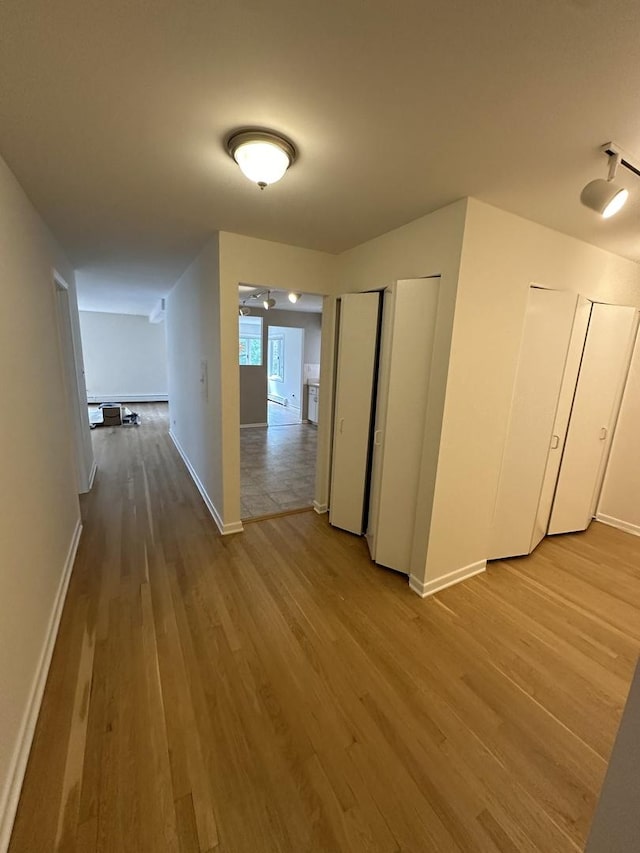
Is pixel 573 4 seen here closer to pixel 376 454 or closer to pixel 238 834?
pixel 376 454

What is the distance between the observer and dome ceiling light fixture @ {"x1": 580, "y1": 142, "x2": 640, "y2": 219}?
4.70ft

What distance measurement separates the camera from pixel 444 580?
2420 mm

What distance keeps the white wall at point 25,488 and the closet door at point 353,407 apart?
2.09 m

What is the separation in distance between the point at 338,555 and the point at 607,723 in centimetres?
173

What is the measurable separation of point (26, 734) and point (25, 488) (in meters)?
1.01

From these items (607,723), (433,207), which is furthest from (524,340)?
(607,723)

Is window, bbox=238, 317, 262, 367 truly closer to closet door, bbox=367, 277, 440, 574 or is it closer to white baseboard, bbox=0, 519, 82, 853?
closet door, bbox=367, 277, 440, 574

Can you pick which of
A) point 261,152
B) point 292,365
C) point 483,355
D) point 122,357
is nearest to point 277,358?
point 292,365

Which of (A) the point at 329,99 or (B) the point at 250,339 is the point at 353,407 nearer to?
(A) the point at 329,99

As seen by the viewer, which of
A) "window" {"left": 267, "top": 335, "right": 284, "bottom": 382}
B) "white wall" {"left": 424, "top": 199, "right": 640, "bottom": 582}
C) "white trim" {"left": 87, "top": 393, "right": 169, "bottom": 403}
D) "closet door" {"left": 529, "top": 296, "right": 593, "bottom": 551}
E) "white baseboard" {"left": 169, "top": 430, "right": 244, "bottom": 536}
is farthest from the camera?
"window" {"left": 267, "top": 335, "right": 284, "bottom": 382}

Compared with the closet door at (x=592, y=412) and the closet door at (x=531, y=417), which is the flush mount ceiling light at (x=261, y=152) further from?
the closet door at (x=592, y=412)

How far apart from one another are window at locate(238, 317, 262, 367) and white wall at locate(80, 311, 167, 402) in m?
2.45

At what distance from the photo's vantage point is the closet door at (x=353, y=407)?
8.89ft

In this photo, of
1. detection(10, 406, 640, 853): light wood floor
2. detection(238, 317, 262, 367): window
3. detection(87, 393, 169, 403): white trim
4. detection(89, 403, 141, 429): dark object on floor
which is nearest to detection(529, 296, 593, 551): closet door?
detection(10, 406, 640, 853): light wood floor
